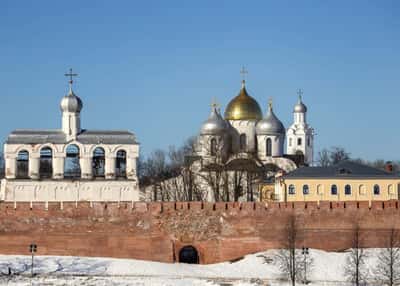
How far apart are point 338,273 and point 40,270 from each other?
9.89 metres

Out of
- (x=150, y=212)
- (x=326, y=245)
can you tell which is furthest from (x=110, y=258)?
(x=326, y=245)

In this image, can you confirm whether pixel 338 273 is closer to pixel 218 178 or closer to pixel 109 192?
pixel 109 192

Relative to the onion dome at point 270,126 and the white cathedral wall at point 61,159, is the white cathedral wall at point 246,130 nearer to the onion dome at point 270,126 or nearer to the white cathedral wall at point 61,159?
the onion dome at point 270,126

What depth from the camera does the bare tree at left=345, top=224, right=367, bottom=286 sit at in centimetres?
3755

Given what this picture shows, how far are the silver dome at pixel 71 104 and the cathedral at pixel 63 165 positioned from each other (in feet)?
3.97

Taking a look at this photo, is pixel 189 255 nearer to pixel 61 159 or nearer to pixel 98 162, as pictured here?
pixel 61 159

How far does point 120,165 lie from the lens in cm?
5141

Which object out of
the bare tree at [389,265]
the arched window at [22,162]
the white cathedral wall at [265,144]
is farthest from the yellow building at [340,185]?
the white cathedral wall at [265,144]

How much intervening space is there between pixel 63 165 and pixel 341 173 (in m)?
12.0

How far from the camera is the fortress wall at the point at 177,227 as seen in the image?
41.5 meters

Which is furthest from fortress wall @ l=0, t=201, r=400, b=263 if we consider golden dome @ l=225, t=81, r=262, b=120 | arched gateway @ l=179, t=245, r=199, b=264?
golden dome @ l=225, t=81, r=262, b=120

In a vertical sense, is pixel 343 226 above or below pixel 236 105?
below

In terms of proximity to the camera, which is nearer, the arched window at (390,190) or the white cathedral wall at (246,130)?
the arched window at (390,190)

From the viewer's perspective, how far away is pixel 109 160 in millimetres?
49406
